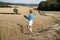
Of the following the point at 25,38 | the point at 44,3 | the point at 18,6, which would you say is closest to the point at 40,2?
the point at 44,3

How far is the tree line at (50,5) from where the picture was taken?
115 ft

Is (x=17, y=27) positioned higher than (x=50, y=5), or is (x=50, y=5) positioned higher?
(x=17, y=27)

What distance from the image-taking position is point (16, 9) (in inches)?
1318

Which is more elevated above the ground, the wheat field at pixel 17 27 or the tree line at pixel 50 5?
the wheat field at pixel 17 27

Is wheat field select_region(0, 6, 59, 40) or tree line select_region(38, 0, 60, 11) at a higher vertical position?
wheat field select_region(0, 6, 59, 40)

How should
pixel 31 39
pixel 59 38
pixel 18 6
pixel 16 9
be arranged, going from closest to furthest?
1. pixel 59 38
2. pixel 31 39
3. pixel 16 9
4. pixel 18 6

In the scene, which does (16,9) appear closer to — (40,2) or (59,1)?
(40,2)

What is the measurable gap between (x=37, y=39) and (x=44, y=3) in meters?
24.0

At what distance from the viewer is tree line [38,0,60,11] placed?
35.1m

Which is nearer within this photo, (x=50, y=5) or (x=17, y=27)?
(x=17, y=27)

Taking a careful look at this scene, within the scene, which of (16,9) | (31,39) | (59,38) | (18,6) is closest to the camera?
(59,38)

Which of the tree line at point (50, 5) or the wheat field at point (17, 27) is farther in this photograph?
the tree line at point (50, 5)

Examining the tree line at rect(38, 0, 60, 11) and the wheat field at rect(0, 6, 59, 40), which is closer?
the wheat field at rect(0, 6, 59, 40)

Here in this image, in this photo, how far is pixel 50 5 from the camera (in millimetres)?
35312
